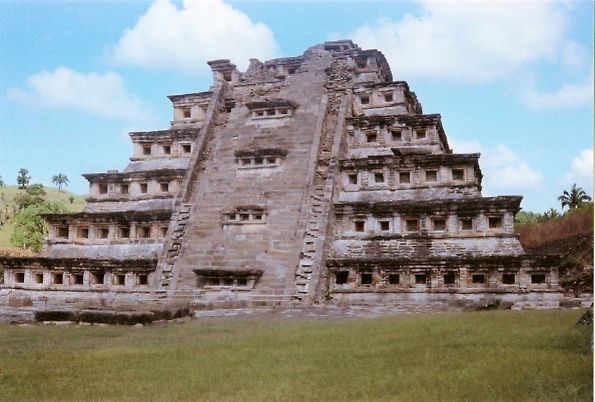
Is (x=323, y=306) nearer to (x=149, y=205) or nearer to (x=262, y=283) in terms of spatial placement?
(x=262, y=283)

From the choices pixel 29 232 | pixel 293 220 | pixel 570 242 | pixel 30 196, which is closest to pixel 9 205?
pixel 30 196

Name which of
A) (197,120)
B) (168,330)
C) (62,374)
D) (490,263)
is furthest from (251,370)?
(197,120)

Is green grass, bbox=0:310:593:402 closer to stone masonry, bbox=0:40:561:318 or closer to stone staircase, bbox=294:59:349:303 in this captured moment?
stone masonry, bbox=0:40:561:318

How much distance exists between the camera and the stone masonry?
65.6 feet

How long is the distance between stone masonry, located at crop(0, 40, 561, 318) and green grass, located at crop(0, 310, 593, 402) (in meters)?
5.47

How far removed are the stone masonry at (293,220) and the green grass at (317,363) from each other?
5.47m

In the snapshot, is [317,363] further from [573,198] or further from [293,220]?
[573,198]

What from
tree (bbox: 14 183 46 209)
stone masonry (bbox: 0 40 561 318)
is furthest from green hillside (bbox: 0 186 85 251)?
stone masonry (bbox: 0 40 561 318)

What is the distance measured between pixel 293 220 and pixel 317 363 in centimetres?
1285

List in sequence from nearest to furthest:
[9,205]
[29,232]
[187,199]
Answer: [187,199]
[29,232]
[9,205]

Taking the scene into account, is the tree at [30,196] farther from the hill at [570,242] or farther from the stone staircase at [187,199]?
the hill at [570,242]

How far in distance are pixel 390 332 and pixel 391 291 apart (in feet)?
28.2

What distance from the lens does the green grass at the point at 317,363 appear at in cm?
768

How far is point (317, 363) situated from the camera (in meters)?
9.27
